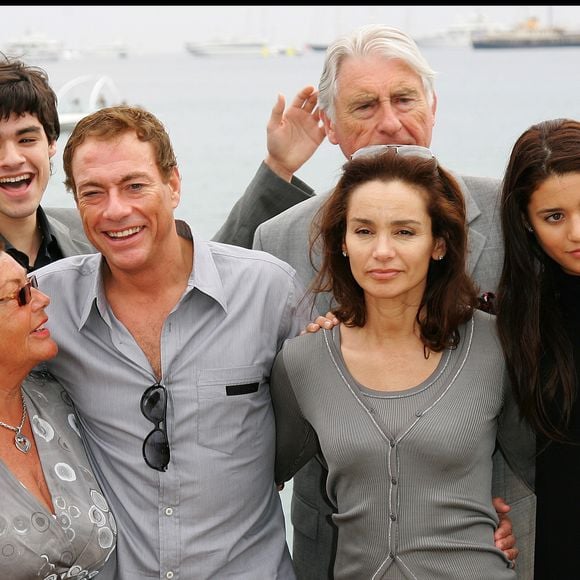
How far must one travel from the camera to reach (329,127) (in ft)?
10.2

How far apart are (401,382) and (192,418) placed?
20.4 inches

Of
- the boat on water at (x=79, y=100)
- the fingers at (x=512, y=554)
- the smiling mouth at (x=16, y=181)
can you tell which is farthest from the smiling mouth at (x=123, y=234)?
the boat on water at (x=79, y=100)

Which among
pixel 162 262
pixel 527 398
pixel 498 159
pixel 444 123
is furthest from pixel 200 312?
pixel 444 123

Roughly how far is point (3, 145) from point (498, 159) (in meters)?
22.1

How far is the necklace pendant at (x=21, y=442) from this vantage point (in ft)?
7.93

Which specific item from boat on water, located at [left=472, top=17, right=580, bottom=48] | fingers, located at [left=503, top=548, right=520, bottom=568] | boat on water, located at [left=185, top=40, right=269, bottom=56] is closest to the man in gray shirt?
fingers, located at [left=503, top=548, right=520, bottom=568]

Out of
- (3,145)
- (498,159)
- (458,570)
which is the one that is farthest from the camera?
(498,159)

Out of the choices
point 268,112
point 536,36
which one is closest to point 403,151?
point 268,112

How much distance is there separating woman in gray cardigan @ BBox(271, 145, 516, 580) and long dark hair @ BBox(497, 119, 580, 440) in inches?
2.3

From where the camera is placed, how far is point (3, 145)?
3195 mm

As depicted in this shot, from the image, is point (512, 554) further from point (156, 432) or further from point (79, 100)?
point (79, 100)

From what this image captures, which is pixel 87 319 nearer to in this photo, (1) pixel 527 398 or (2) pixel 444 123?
(1) pixel 527 398

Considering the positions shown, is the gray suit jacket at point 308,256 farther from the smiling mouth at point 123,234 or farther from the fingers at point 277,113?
the smiling mouth at point 123,234

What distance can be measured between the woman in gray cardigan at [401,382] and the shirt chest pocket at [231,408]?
56 millimetres
